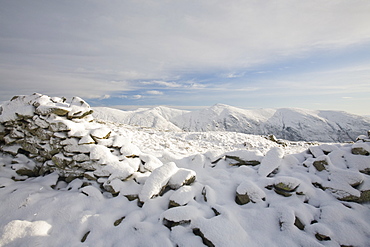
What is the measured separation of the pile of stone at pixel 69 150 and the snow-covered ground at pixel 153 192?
44 mm

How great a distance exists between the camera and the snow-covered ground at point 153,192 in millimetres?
4570

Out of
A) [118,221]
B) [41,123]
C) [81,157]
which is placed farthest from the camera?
[41,123]

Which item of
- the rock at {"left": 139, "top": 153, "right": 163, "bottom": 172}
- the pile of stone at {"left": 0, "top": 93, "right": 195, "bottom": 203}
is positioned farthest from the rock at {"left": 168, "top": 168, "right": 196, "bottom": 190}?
the rock at {"left": 139, "top": 153, "right": 163, "bottom": 172}

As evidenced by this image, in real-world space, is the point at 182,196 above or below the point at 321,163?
below

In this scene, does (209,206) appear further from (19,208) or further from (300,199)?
(19,208)

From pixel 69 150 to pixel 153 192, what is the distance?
434cm

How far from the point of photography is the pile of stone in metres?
6.69

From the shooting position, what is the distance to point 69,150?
7.27 metres

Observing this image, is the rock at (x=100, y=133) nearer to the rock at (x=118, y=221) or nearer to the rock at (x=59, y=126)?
the rock at (x=59, y=126)

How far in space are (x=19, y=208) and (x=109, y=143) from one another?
359 centimetres

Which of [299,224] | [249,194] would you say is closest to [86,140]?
[249,194]

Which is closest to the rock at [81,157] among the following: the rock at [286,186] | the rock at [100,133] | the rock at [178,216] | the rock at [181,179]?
the rock at [100,133]

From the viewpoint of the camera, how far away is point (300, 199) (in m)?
5.68

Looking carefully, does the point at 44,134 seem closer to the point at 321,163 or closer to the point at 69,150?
the point at 69,150
